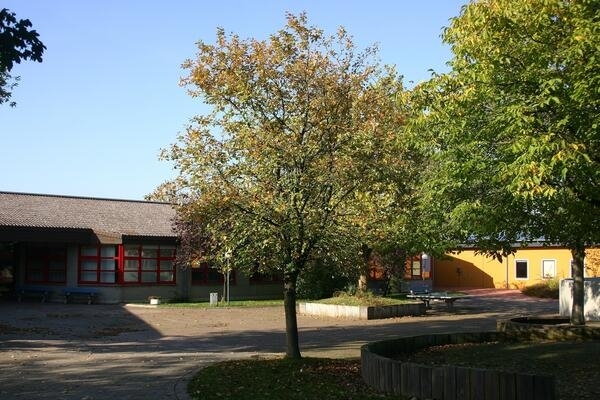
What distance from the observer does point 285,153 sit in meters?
11.4

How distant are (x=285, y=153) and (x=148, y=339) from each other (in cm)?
917

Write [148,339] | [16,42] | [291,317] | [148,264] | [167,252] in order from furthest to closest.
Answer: [167,252] < [148,264] < [148,339] < [291,317] < [16,42]

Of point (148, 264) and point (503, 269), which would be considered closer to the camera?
point (148, 264)

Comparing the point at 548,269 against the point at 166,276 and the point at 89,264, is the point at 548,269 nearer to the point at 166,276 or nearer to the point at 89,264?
the point at 166,276

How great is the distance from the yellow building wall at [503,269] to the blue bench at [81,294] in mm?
19920

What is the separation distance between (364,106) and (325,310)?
15.5m

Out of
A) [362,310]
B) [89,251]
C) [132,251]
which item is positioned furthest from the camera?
[89,251]

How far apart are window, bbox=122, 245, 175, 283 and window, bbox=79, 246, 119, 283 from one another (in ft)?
1.96

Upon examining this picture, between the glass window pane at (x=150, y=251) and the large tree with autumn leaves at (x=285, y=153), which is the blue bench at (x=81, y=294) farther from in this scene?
the large tree with autumn leaves at (x=285, y=153)

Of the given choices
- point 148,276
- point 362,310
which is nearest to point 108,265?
point 148,276

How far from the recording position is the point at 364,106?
11883 millimetres

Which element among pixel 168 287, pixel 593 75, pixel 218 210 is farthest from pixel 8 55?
pixel 168 287

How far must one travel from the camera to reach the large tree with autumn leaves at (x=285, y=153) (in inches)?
455

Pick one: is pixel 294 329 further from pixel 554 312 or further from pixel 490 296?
pixel 490 296
